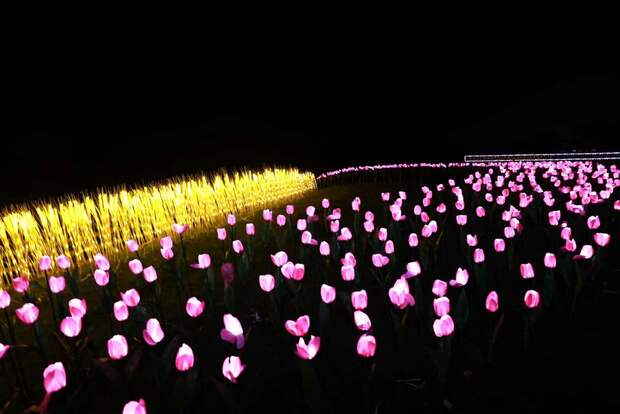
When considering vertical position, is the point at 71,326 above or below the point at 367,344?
above

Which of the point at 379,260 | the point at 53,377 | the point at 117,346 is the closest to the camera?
the point at 53,377

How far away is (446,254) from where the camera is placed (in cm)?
526

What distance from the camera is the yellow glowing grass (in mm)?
5484

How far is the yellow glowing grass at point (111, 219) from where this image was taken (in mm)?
5484

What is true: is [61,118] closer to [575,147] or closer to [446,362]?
[446,362]

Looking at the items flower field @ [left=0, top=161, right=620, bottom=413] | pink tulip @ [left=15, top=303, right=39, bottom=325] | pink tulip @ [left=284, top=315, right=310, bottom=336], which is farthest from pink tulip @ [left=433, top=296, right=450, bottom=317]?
pink tulip @ [left=15, top=303, right=39, bottom=325]

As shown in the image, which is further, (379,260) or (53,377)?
(379,260)

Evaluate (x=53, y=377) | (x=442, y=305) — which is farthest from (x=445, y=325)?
(x=53, y=377)

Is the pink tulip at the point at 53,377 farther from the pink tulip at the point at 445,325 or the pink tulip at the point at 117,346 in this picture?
the pink tulip at the point at 445,325

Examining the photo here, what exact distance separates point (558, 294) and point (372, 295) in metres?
1.51

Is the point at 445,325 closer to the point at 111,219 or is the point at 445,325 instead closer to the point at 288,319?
the point at 288,319

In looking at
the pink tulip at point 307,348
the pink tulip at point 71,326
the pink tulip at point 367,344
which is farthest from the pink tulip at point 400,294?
the pink tulip at point 71,326

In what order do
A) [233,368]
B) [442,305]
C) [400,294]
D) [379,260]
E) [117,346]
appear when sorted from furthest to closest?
[379,260] < [400,294] < [442,305] < [117,346] < [233,368]

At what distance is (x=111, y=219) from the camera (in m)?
6.46
